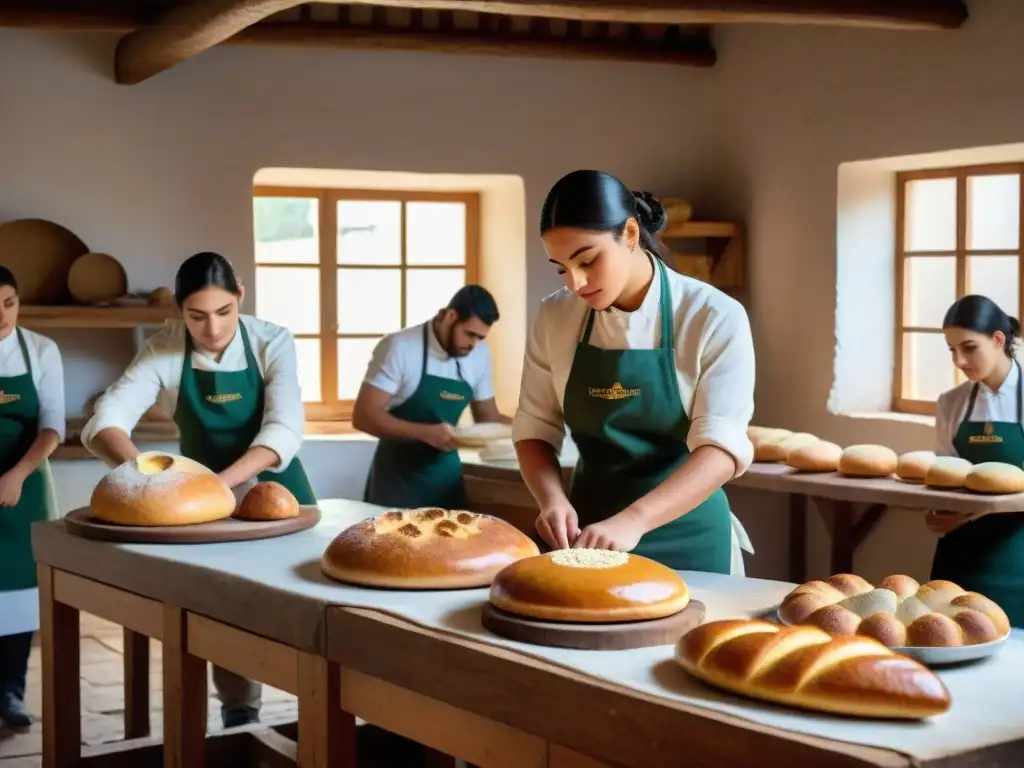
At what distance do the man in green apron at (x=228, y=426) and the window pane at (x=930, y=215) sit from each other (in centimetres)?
289

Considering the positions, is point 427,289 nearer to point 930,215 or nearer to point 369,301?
point 369,301

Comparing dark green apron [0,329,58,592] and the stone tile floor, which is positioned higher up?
dark green apron [0,329,58,592]

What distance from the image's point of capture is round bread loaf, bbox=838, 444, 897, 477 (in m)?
4.62

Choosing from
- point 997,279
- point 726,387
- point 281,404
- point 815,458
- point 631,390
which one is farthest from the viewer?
point 997,279

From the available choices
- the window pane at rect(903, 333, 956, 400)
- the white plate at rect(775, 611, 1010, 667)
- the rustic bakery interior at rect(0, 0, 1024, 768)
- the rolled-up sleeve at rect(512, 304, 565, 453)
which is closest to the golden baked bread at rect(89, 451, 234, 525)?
the rustic bakery interior at rect(0, 0, 1024, 768)

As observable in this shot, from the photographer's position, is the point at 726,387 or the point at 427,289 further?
the point at 427,289

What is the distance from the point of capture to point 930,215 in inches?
217

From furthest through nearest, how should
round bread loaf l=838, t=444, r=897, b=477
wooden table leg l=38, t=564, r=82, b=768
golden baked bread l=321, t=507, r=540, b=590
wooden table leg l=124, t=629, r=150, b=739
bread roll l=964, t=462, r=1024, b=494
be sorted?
round bread loaf l=838, t=444, r=897, b=477, bread roll l=964, t=462, r=1024, b=494, wooden table leg l=124, t=629, r=150, b=739, wooden table leg l=38, t=564, r=82, b=768, golden baked bread l=321, t=507, r=540, b=590

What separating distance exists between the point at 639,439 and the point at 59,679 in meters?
1.47

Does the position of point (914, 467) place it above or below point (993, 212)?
below

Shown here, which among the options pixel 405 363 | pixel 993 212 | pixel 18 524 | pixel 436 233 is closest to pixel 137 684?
pixel 18 524

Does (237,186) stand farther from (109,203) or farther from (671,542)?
(671,542)

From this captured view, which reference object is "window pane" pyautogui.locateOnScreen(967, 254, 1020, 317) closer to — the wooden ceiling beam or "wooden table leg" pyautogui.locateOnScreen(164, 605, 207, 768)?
the wooden ceiling beam

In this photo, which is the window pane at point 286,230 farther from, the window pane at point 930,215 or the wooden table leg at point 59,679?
the wooden table leg at point 59,679
